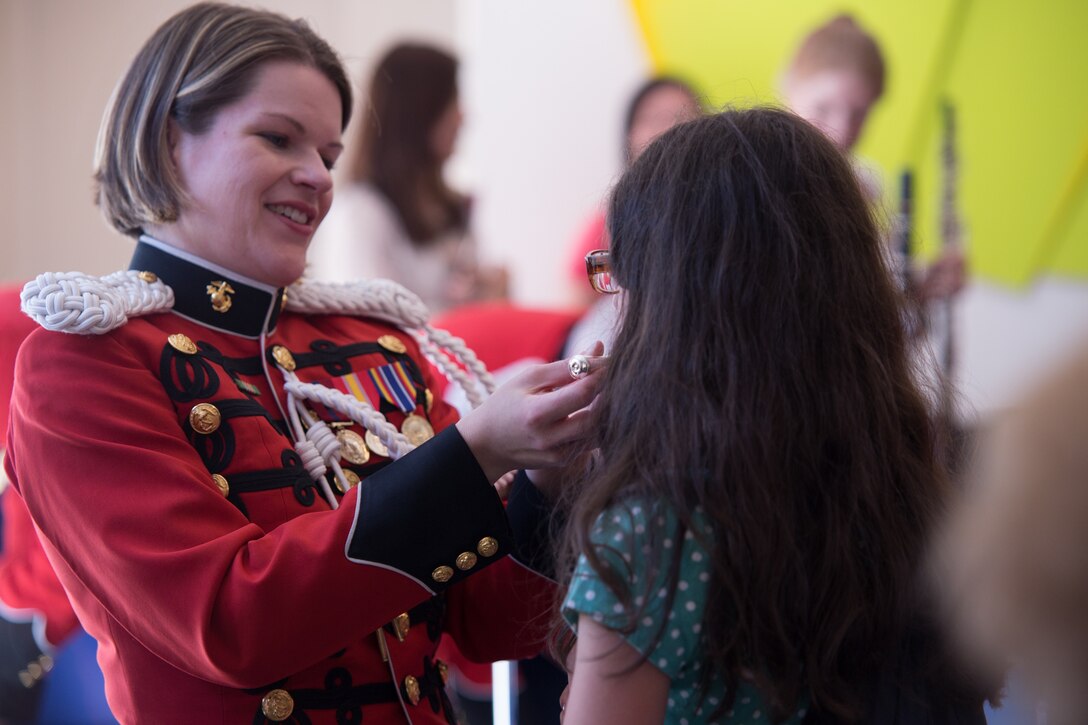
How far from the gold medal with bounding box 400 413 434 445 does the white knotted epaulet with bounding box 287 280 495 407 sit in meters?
0.09

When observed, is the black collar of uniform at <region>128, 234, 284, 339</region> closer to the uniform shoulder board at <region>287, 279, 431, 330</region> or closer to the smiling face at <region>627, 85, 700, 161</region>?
the uniform shoulder board at <region>287, 279, 431, 330</region>

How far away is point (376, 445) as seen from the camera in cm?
132

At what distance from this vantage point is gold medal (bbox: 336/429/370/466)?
129 cm

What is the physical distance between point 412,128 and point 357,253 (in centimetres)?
35

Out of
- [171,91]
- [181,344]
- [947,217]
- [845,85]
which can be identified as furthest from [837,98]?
[181,344]

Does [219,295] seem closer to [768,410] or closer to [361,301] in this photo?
[361,301]

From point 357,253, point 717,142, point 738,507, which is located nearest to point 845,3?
point 357,253

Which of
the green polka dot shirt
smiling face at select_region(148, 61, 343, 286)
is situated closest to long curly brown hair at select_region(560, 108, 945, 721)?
the green polka dot shirt

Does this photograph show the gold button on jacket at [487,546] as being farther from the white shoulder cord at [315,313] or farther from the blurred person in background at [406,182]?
the blurred person in background at [406,182]

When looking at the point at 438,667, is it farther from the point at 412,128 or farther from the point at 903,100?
the point at 903,100

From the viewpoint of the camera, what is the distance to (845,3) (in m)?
3.23

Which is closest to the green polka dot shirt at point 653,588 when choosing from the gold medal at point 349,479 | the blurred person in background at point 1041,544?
the blurred person in background at point 1041,544

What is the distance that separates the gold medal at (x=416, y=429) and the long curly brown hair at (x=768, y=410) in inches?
13.9

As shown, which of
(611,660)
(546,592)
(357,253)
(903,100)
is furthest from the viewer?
(903,100)
